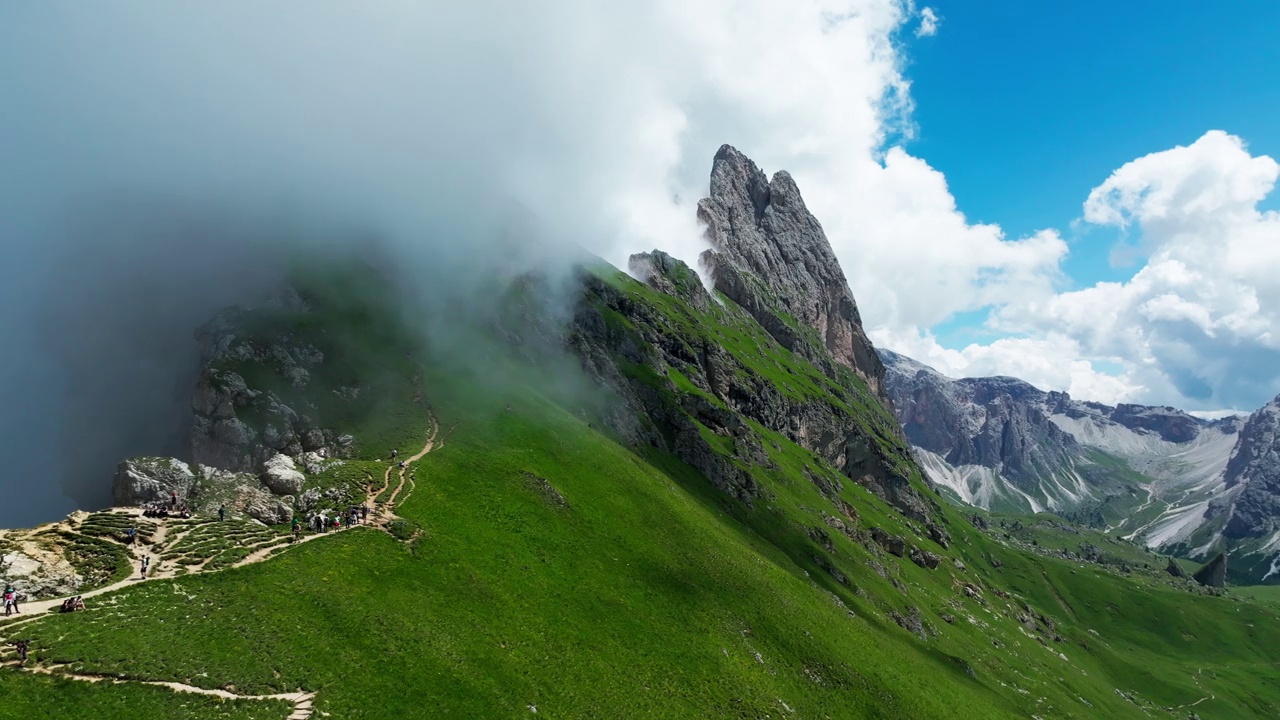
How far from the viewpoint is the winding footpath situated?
128ft

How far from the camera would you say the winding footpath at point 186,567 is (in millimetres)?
38906

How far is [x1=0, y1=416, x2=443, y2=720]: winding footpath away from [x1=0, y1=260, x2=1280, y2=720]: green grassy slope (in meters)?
0.80

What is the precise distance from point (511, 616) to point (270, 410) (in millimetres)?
47026

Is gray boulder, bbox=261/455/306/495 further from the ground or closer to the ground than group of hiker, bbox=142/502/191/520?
further from the ground

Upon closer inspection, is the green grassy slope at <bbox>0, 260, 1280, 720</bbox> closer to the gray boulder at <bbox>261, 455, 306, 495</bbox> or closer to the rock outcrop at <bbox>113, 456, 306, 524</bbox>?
the gray boulder at <bbox>261, 455, 306, 495</bbox>

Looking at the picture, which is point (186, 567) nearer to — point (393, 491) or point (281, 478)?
point (281, 478)

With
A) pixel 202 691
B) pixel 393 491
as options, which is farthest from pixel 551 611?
pixel 202 691

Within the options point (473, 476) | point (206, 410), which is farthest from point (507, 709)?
point (206, 410)

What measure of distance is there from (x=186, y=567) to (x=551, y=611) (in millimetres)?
35120

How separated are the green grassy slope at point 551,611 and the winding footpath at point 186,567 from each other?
0.80 m

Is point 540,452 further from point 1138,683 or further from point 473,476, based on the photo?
point 1138,683

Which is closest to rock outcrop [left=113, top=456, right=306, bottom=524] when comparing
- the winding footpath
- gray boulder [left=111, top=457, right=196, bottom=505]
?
gray boulder [left=111, top=457, right=196, bottom=505]

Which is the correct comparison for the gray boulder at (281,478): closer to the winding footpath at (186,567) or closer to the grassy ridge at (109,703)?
the winding footpath at (186,567)

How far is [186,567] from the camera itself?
52.0 m
